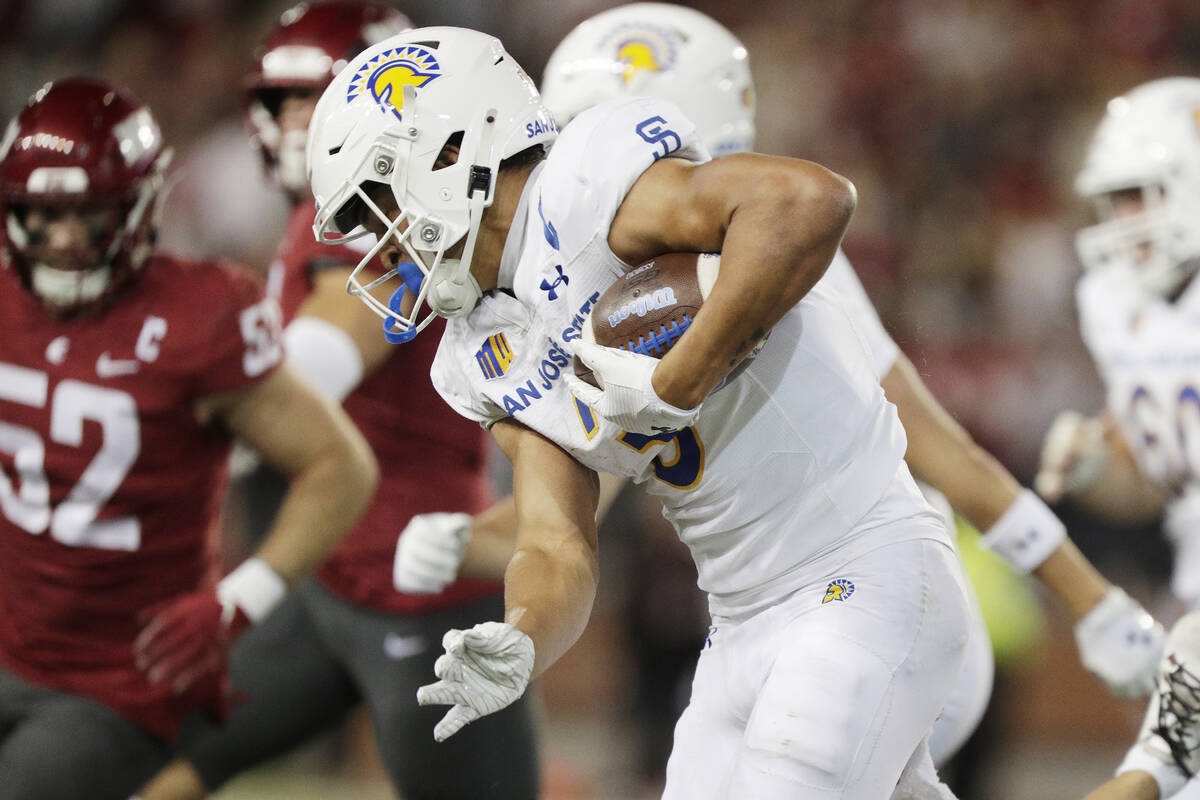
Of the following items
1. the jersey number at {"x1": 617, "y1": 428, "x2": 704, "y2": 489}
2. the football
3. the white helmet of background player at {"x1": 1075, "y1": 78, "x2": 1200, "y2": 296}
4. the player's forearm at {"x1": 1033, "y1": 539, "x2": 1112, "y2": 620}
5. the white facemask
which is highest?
the football

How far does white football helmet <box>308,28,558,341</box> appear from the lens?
215 cm

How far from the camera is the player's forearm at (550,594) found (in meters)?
2.01

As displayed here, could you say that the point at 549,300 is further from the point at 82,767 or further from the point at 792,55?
the point at 792,55

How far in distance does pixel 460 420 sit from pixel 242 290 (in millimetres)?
591

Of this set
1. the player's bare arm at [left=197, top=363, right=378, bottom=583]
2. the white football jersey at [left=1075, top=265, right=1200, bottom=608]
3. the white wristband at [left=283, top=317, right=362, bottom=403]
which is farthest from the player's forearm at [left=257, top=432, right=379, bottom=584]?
the white football jersey at [left=1075, top=265, right=1200, bottom=608]

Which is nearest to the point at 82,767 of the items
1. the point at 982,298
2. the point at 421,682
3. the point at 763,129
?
the point at 421,682

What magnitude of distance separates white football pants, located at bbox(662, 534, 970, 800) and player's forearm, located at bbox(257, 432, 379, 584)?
102 cm

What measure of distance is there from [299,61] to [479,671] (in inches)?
92.4

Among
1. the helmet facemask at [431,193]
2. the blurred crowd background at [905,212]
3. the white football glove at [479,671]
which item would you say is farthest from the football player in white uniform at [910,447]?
the blurred crowd background at [905,212]

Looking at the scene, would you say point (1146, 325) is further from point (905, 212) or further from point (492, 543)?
point (905, 212)

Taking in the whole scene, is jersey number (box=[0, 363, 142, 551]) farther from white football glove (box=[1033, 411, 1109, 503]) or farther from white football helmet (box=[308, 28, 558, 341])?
white football glove (box=[1033, 411, 1109, 503])

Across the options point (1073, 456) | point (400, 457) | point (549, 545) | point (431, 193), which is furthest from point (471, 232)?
point (1073, 456)

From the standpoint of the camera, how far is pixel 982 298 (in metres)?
6.64

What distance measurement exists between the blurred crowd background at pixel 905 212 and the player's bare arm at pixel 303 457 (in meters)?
1.85
